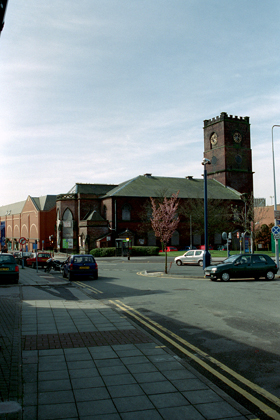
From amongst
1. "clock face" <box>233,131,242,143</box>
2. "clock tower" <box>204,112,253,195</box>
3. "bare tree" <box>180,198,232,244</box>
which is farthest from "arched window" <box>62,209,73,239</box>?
"clock face" <box>233,131,242,143</box>

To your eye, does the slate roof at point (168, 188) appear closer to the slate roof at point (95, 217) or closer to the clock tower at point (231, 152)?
the clock tower at point (231, 152)

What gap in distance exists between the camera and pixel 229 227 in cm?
A: 6506

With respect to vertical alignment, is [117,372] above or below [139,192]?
below

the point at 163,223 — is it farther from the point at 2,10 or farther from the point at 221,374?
the point at 2,10

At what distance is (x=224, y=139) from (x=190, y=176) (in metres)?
9.42

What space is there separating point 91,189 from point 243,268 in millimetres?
49345

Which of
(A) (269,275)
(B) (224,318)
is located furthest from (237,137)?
(B) (224,318)

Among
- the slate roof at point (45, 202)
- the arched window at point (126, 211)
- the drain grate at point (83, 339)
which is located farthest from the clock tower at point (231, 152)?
the drain grate at point (83, 339)

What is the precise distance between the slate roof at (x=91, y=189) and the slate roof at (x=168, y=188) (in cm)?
188

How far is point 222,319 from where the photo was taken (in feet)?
29.8

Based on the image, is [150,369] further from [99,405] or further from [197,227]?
[197,227]

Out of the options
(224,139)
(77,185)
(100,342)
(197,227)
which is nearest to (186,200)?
(197,227)

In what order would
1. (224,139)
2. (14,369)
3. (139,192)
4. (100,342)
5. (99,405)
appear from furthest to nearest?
(224,139)
(139,192)
(100,342)
(14,369)
(99,405)

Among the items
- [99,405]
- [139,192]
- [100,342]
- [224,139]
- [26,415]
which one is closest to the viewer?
[26,415]
